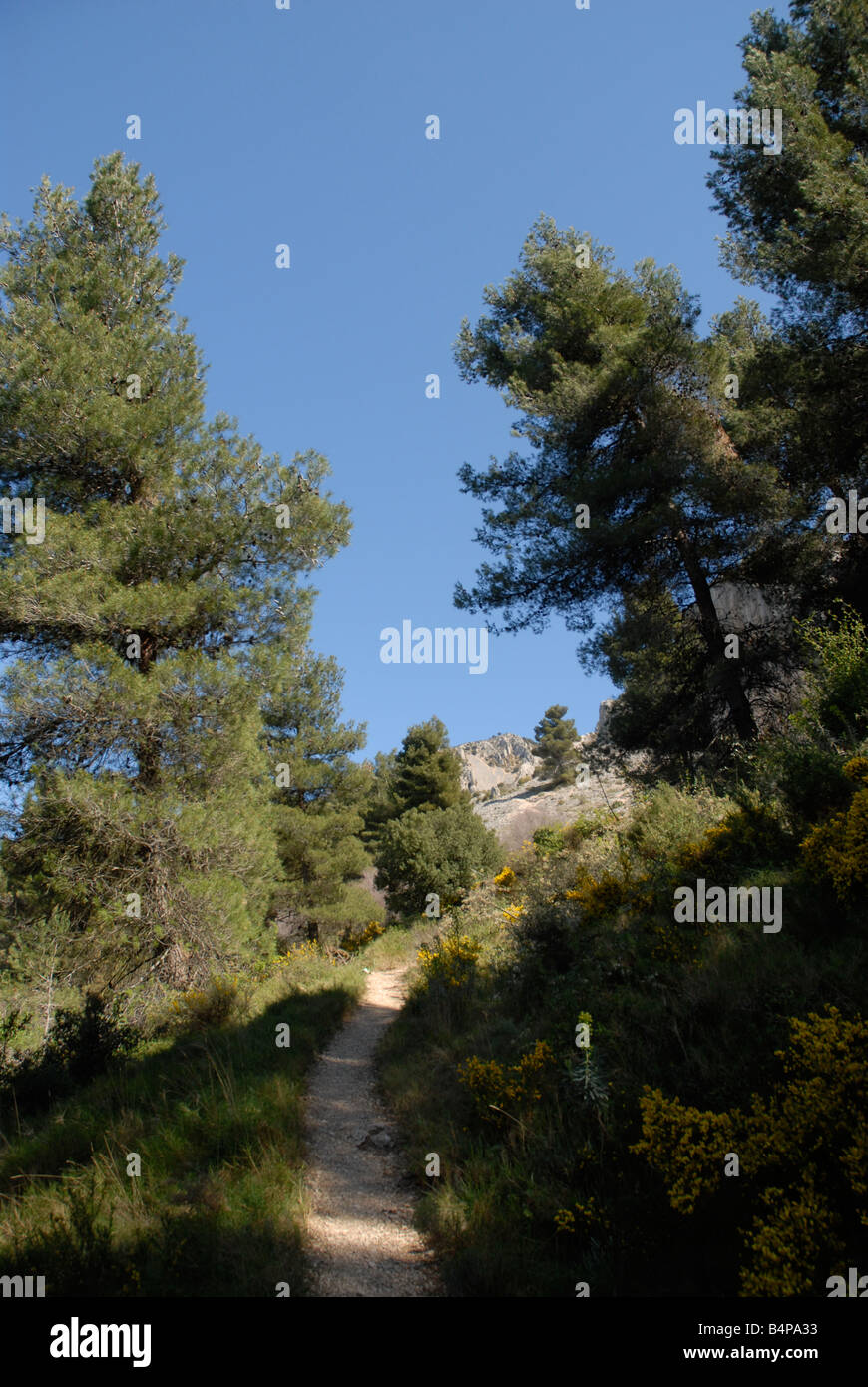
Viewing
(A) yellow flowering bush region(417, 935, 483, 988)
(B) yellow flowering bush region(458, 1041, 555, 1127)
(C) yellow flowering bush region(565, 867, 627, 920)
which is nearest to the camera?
(B) yellow flowering bush region(458, 1041, 555, 1127)

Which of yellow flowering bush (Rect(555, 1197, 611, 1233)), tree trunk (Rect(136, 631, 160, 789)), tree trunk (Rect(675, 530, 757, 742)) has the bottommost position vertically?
yellow flowering bush (Rect(555, 1197, 611, 1233))

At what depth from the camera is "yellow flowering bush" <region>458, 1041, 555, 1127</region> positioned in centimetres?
488

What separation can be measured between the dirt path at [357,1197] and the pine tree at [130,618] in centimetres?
329

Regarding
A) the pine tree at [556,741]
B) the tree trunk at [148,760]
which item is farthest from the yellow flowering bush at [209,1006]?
the pine tree at [556,741]

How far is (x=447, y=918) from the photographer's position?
1570 centimetres

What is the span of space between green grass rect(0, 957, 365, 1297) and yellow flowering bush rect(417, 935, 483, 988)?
2.47m

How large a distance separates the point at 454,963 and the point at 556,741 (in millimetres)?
57471

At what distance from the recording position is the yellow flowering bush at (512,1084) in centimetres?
488

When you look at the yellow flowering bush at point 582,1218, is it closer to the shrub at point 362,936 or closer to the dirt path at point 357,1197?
the dirt path at point 357,1197

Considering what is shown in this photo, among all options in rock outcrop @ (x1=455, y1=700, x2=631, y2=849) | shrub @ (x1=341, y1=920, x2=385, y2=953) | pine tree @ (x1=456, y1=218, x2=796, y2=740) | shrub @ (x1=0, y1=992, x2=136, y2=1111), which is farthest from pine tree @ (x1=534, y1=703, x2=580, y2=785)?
shrub @ (x1=0, y1=992, x2=136, y2=1111)

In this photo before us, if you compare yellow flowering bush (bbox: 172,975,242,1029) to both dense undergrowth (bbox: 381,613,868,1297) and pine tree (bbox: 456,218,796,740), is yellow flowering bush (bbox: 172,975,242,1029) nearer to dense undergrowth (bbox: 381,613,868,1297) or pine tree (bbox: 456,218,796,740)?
dense undergrowth (bbox: 381,613,868,1297)

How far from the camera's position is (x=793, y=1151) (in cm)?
310
